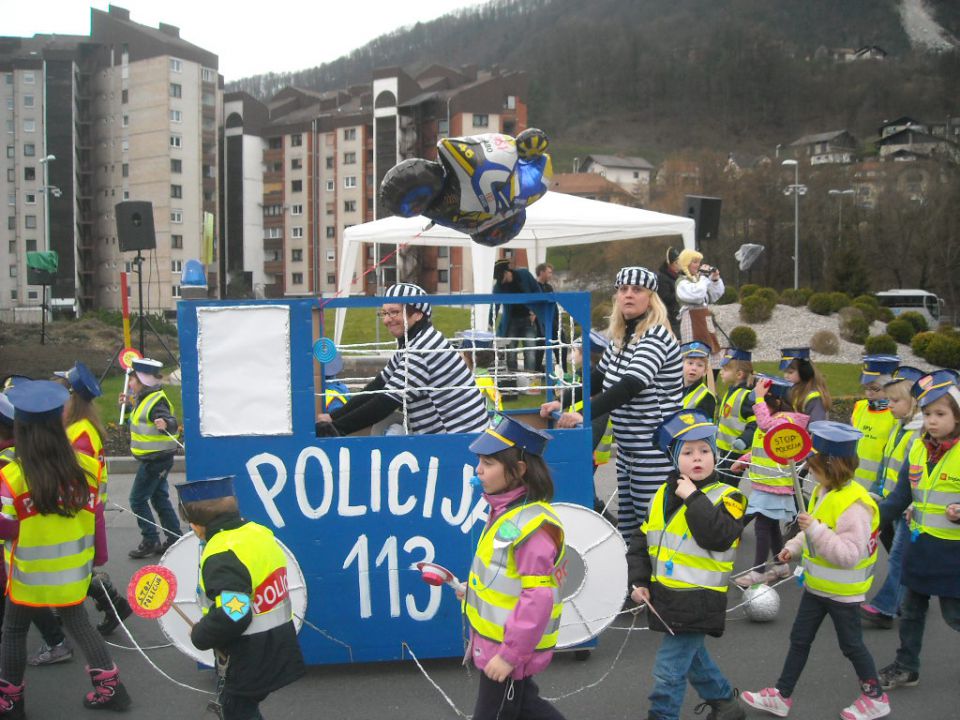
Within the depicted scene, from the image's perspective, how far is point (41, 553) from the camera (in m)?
4.22

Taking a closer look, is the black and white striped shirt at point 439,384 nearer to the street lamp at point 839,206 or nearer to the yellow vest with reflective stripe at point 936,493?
the yellow vest with reflective stripe at point 936,493

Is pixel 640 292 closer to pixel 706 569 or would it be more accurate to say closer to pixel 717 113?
pixel 706 569

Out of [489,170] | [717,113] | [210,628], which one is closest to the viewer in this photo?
[210,628]

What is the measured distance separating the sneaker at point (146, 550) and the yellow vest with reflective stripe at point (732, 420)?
4.62 m

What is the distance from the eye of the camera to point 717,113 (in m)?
126

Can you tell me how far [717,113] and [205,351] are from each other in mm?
130989

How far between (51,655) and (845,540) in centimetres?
429

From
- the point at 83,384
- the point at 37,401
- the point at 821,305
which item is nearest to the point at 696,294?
the point at 83,384

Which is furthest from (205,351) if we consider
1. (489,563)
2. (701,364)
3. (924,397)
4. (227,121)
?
(227,121)

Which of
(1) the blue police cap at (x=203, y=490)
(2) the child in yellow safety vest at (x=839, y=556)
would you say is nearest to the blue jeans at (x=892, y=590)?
(2) the child in yellow safety vest at (x=839, y=556)

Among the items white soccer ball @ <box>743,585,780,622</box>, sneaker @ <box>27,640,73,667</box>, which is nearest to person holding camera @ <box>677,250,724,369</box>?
white soccer ball @ <box>743,585,780,622</box>

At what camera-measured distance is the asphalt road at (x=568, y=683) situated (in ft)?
14.6

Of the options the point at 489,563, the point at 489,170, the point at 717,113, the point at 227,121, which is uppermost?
the point at 717,113

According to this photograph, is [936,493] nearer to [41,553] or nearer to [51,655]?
[41,553]
